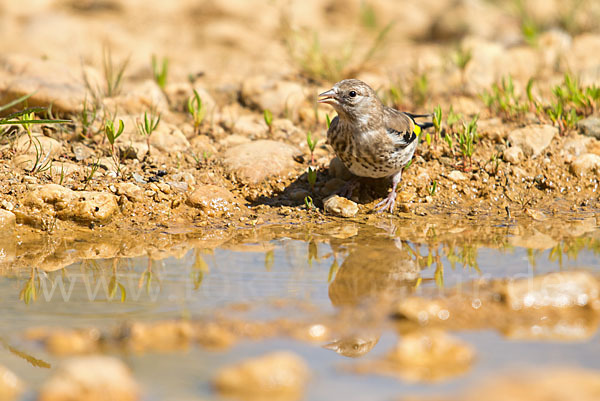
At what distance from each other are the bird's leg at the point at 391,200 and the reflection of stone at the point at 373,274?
99 centimetres

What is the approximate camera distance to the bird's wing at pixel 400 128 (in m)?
5.98

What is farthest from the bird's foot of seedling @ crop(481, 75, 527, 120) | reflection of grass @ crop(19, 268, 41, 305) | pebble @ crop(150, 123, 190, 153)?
reflection of grass @ crop(19, 268, 41, 305)

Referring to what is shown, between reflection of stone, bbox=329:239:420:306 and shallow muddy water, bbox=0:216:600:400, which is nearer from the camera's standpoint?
shallow muddy water, bbox=0:216:600:400

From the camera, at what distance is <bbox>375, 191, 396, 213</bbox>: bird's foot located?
6.08 metres

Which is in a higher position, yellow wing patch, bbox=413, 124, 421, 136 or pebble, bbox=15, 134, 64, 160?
yellow wing patch, bbox=413, 124, 421, 136

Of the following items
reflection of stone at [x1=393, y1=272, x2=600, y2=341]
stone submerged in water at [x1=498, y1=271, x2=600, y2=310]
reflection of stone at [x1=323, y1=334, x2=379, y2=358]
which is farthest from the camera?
stone submerged in water at [x1=498, y1=271, x2=600, y2=310]

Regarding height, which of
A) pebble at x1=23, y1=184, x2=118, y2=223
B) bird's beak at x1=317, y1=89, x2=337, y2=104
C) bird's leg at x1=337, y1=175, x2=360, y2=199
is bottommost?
pebble at x1=23, y1=184, x2=118, y2=223

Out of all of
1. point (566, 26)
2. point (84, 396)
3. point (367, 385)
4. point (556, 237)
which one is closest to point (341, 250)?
point (556, 237)

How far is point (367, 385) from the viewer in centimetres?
298

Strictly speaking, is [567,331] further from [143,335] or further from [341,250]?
[143,335]

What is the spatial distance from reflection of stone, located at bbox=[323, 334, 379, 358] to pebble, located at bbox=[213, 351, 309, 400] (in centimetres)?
39

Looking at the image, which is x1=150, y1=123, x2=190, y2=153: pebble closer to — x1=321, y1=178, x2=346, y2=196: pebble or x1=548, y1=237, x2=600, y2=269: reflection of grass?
x1=321, y1=178, x2=346, y2=196: pebble

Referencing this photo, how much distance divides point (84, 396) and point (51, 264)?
2.24 m

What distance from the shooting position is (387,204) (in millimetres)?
6102
